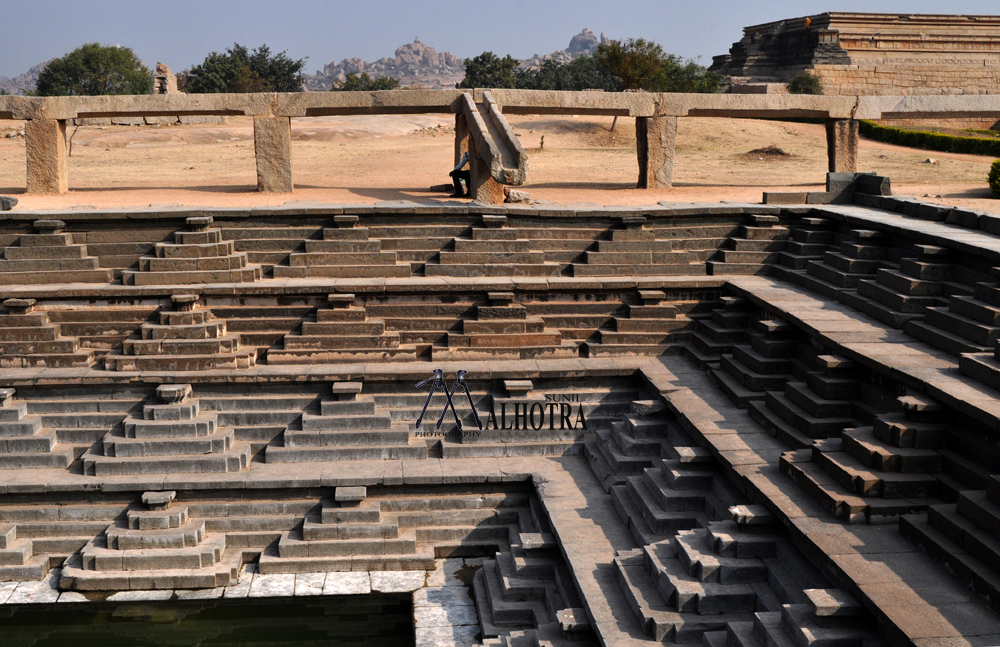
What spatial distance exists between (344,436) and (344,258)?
7.88 feet

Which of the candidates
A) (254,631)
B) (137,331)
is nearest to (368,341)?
(137,331)

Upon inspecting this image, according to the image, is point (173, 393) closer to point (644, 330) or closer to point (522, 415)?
point (522, 415)

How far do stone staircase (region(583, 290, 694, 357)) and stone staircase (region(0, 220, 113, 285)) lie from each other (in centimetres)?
584

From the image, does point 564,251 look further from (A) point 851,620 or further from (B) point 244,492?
(A) point 851,620

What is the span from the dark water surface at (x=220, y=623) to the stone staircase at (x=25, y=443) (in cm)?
160

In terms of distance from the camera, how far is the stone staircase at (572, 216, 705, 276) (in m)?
11.9

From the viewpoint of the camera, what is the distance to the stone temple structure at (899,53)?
113 ft

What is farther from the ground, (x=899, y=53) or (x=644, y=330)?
(x=899, y=53)

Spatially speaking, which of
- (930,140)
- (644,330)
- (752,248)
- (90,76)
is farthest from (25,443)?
(90,76)

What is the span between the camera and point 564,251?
1198cm

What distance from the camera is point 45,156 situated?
14305 millimetres

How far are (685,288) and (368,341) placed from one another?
3.74 metres

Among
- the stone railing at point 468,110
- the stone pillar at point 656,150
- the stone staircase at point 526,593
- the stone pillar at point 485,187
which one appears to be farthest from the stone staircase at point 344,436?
the stone pillar at point 656,150

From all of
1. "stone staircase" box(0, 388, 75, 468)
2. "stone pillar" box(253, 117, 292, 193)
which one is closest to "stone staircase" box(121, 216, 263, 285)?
"stone staircase" box(0, 388, 75, 468)
